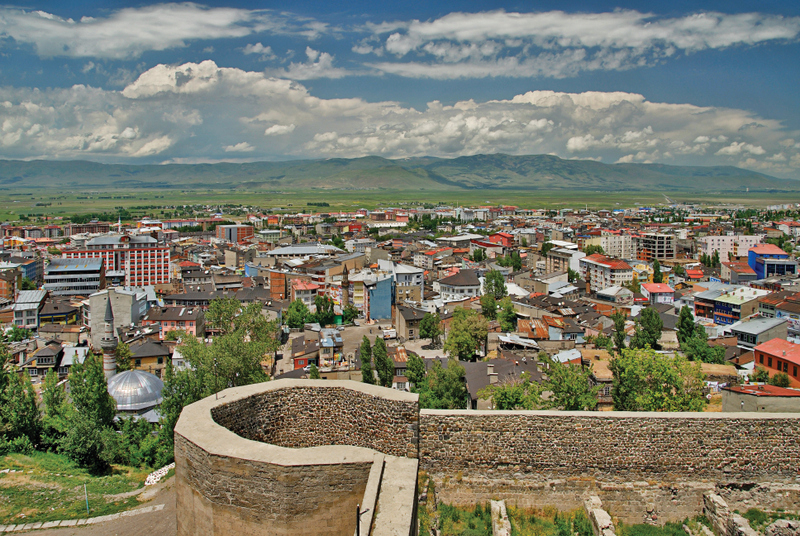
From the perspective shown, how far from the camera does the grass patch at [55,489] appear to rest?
11.4 metres

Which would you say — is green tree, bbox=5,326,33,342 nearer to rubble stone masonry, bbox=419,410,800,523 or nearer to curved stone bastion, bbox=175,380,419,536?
curved stone bastion, bbox=175,380,419,536

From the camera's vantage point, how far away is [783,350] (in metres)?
25.8

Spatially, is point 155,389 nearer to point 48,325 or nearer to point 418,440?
point 418,440

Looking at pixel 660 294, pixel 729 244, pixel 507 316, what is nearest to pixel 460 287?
pixel 507 316

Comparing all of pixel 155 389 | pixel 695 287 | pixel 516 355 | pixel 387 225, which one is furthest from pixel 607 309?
pixel 387 225

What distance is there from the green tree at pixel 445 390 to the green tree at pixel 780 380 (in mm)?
11943

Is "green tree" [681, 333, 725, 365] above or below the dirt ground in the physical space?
below

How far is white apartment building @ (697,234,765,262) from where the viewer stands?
77.2 meters

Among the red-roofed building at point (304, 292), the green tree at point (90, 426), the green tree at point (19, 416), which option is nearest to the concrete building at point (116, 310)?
the red-roofed building at point (304, 292)

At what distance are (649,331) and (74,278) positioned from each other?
51.6 m

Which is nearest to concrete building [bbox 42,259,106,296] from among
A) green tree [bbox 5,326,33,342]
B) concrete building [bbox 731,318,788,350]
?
green tree [bbox 5,326,33,342]

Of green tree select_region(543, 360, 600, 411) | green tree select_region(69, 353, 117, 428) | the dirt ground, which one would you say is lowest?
the dirt ground

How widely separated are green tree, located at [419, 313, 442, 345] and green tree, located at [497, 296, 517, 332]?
4104 millimetres

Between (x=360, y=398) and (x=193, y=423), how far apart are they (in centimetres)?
215
